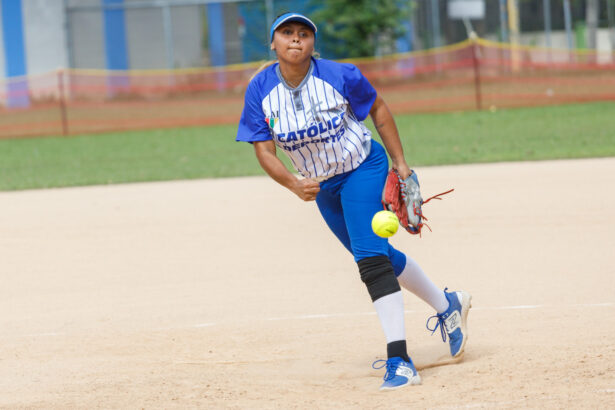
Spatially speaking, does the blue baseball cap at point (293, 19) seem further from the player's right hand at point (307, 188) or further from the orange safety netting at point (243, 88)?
the orange safety netting at point (243, 88)

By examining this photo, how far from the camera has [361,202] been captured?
17.3ft

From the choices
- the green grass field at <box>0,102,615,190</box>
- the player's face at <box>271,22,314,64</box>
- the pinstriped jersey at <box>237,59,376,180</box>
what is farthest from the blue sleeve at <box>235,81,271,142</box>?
the green grass field at <box>0,102,615,190</box>

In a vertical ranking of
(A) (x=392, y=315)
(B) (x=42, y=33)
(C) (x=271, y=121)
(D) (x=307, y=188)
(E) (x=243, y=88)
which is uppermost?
(B) (x=42, y=33)

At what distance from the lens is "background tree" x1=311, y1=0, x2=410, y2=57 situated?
97.1 feet

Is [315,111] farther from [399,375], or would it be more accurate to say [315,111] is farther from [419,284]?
[399,375]

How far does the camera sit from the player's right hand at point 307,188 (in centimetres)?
511

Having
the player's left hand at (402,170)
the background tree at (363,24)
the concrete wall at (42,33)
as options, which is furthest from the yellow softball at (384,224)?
the concrete wall at (42,33)

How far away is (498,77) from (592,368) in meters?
22.2

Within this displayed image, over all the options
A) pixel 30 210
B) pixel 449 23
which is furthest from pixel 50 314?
pixel 449 23

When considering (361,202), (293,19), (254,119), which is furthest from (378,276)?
(293,19)

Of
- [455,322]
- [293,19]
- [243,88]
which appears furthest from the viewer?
[243,88]

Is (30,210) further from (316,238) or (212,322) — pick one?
(212,322)

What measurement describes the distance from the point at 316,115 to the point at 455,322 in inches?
60.2

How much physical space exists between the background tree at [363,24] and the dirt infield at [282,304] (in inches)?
708
